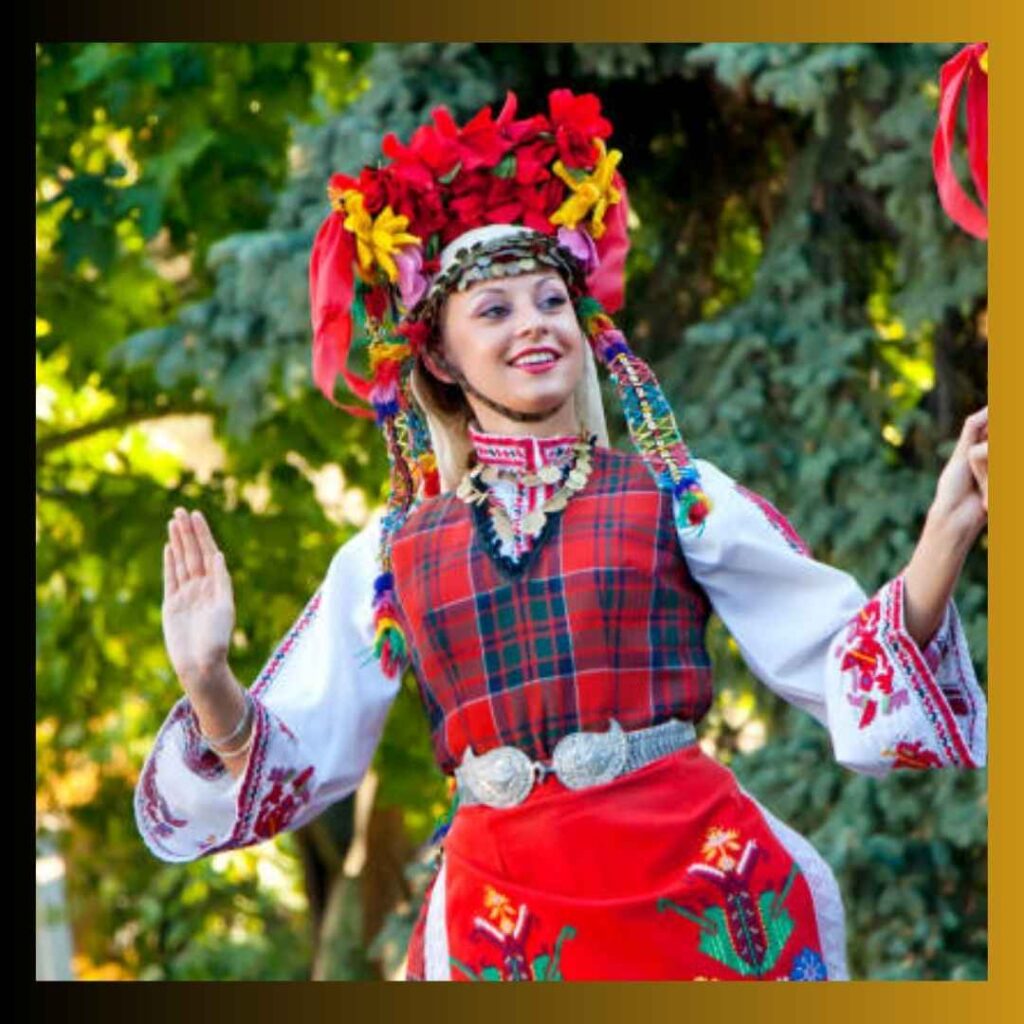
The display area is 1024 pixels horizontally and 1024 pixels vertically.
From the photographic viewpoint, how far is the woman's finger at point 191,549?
15.7 feet

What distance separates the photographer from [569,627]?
4.73 metres

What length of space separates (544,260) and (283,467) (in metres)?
5.10

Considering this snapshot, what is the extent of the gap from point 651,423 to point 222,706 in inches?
33.3

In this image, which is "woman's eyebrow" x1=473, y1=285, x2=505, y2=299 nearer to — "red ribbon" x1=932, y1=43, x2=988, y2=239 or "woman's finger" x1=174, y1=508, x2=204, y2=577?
"woman's finger" x1=174, y1=508, x2=204, y2=577

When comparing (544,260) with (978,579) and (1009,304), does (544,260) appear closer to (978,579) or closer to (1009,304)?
(1009,304)

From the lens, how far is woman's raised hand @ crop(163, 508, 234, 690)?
470 centimetres

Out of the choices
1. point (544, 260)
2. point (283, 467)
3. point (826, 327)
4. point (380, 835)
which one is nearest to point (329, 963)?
point (380, 835)

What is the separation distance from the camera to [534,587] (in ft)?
15.7

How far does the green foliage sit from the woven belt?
303cm

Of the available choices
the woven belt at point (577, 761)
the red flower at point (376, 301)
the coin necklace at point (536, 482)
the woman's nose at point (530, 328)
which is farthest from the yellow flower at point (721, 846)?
the red flower at point (376, 301)

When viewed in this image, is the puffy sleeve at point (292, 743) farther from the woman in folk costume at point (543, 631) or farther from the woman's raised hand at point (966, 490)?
the woman's raised hand at point (966, 490)

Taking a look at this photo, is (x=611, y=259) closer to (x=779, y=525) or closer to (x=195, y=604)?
(x=779, y=525)

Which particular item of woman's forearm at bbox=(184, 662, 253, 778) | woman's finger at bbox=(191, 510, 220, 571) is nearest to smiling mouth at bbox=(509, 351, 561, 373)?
woman's finger at bbox=(191, 510, 220, 571)

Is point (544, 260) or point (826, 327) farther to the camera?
point (826, 327)
